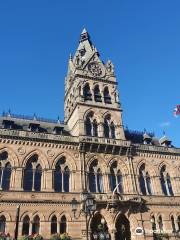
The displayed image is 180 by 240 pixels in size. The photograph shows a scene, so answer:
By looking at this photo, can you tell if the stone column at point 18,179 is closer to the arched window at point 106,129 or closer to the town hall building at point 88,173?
the town hall building at point 88,173

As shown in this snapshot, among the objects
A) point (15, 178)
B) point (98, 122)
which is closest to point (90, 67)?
point (98, 122)

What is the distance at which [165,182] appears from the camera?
40.8 m

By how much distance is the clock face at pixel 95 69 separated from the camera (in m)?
44.8

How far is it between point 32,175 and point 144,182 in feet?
49.4

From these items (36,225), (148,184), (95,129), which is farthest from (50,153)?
(148,184)

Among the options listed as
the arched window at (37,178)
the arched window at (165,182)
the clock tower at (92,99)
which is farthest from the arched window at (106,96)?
the arched window at (37,178)

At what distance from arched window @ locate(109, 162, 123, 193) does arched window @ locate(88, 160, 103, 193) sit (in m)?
1.50

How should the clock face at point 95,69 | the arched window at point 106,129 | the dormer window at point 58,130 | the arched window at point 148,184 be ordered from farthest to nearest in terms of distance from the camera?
1. the clock face at point 95,69
2. the arched window at point 106,129
3. the dormer window at point 58,130
4. the arched window at point 148,184

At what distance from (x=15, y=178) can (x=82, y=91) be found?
15875 mm

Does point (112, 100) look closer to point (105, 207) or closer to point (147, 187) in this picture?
point (147, 187)

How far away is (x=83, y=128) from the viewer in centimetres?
3862

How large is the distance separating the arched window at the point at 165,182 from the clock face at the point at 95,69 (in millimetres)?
16928

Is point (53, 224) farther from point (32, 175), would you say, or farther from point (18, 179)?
point (18, 179)

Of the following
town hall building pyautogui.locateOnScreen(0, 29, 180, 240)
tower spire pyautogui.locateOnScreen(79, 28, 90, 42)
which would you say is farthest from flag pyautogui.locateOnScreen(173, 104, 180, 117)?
tower spire pyautogui.locateOnScreen(79, 28, 90, 42)
